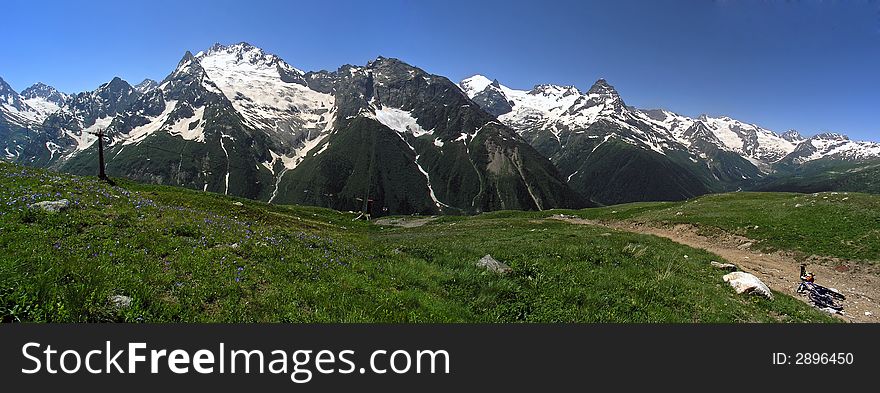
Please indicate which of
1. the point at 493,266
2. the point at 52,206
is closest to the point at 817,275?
the point at 493,266

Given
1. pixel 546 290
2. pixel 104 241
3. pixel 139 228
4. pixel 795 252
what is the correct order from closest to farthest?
1. pixel 104 241
2. pixel 546 290
3. pixel 139 228
4. pixel 795 252

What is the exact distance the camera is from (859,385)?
7387 millimetres

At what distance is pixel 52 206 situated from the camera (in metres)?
13.6

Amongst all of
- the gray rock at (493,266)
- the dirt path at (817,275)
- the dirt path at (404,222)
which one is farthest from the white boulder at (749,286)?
the dirt path at (404,222)

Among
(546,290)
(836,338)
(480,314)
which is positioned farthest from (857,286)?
(480,314)

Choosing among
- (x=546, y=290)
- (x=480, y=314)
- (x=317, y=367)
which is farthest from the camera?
(x=546, y=290)

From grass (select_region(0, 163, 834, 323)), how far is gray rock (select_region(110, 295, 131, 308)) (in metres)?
0.10

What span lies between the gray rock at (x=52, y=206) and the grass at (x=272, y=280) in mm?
403

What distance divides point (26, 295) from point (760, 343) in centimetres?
1394

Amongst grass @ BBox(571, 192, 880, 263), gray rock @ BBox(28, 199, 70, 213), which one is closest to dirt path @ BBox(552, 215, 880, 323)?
grass @ BBox(571, 192, 880, 263)

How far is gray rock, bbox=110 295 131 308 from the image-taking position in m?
7.70

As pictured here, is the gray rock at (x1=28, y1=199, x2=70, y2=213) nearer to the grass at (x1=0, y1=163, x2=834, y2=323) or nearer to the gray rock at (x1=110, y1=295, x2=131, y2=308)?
the grass at (x1=0, y1=163, x2=834, y2=323)

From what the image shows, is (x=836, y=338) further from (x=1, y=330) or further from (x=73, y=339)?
(x=1, y=330)

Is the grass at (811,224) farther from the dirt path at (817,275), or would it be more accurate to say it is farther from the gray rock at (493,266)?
the gray rock at (493,266)
